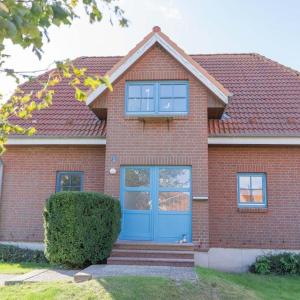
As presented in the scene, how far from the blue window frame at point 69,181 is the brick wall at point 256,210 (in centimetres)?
459

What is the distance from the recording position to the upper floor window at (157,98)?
1304cm

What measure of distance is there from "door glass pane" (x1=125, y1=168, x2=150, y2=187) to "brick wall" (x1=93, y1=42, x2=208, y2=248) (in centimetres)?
30

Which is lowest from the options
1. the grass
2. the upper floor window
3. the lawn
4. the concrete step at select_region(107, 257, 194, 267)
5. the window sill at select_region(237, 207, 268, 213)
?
the grass

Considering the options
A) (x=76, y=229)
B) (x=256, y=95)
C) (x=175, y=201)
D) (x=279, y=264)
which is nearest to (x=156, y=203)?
(x=175, y=201)

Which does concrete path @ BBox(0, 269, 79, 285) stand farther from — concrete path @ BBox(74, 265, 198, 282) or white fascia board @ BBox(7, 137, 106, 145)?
white fascia board @ BBox(7, 137, 106, 145)

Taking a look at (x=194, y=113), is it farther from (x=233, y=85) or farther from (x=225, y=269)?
(x=225, y=269)

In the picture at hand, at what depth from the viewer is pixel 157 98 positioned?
43.0 ft

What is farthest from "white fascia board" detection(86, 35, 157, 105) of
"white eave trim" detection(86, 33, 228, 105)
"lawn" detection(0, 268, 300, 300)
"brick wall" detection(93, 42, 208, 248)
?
"lawn" detection(0, 268, 300, 300)

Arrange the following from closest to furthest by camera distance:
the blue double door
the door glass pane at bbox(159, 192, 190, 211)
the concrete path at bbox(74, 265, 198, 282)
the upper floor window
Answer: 1. the concrete path at bbox(74, 265, 198, 282)
2. the blue double door
3. the door glass pane at bbox(159, 192, 190, 211)
4. the upper floor window

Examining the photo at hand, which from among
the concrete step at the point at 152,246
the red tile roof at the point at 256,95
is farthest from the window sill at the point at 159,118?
the concrete step at the point at 152,246

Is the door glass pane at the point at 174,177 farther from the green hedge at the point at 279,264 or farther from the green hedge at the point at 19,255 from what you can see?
the green hedge at the point at 19,255

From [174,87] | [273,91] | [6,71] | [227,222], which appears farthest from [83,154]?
[6,71]

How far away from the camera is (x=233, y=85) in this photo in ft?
53.3

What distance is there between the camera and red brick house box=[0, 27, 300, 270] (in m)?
12.7
